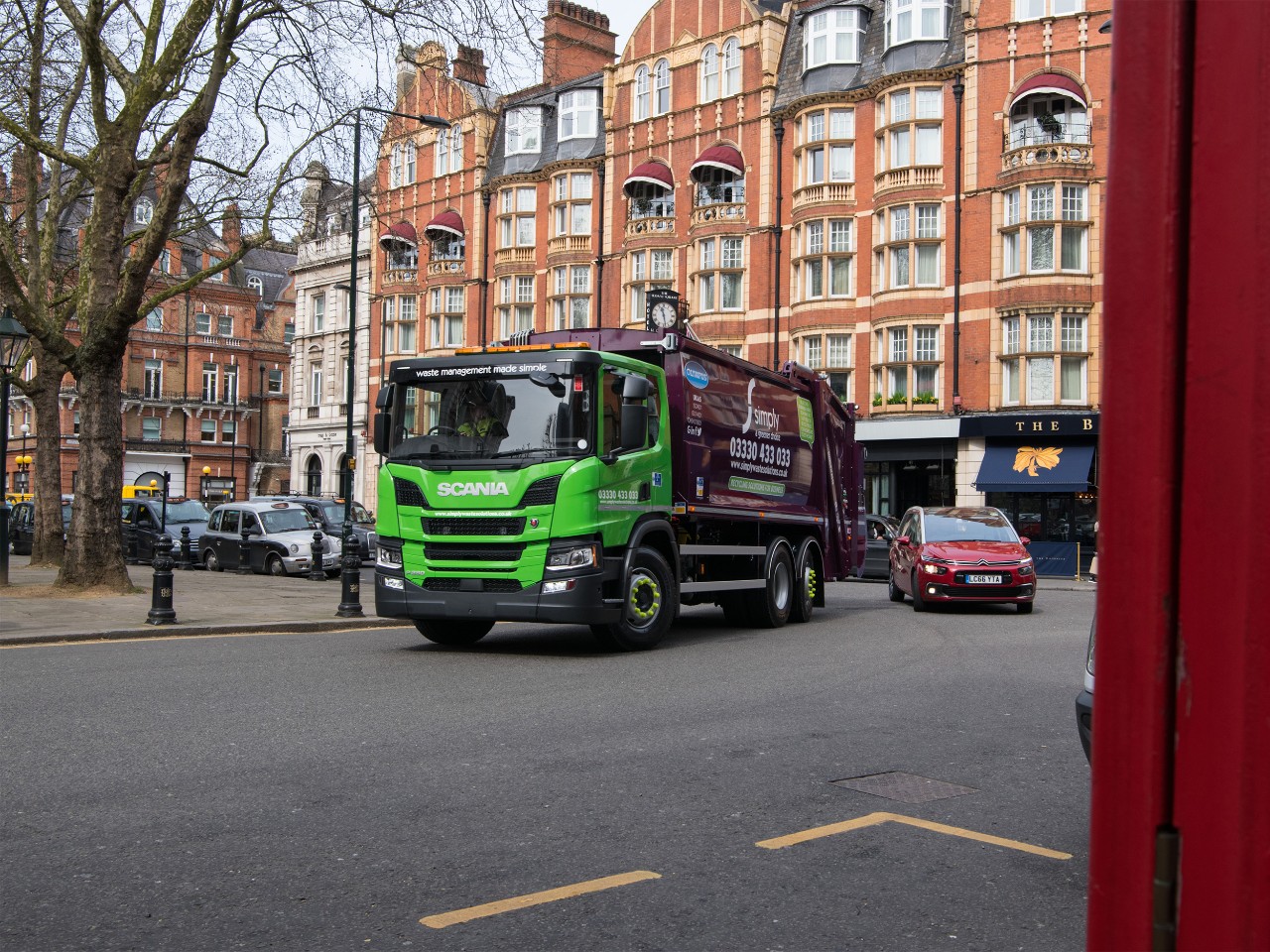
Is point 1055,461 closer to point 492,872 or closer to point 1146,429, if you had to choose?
point 492,872

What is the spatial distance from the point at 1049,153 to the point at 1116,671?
3600 centimetres

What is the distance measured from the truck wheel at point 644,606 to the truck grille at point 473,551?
1.19m

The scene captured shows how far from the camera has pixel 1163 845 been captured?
1343 millimetres

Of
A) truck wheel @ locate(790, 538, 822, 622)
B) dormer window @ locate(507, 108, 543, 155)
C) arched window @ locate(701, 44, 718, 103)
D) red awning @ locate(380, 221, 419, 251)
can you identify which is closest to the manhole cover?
truck wheel @ locate(790, 538, 822, 622)

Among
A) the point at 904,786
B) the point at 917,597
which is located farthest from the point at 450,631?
the point at 917,597

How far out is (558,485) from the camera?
1200 cm

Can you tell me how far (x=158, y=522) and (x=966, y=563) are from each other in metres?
22.9

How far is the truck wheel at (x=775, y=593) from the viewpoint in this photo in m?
16.2

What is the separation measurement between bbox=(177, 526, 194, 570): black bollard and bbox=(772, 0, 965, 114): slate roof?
22180mm

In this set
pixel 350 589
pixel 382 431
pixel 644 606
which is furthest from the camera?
pixel 350 589

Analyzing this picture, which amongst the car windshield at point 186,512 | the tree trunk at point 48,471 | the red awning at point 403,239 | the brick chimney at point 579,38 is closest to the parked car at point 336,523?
the car windshield at point 186,512

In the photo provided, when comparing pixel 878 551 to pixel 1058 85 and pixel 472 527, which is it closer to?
pixel 1058 85

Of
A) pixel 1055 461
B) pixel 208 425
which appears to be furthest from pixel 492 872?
pixel 208 425

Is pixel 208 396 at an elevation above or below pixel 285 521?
above
